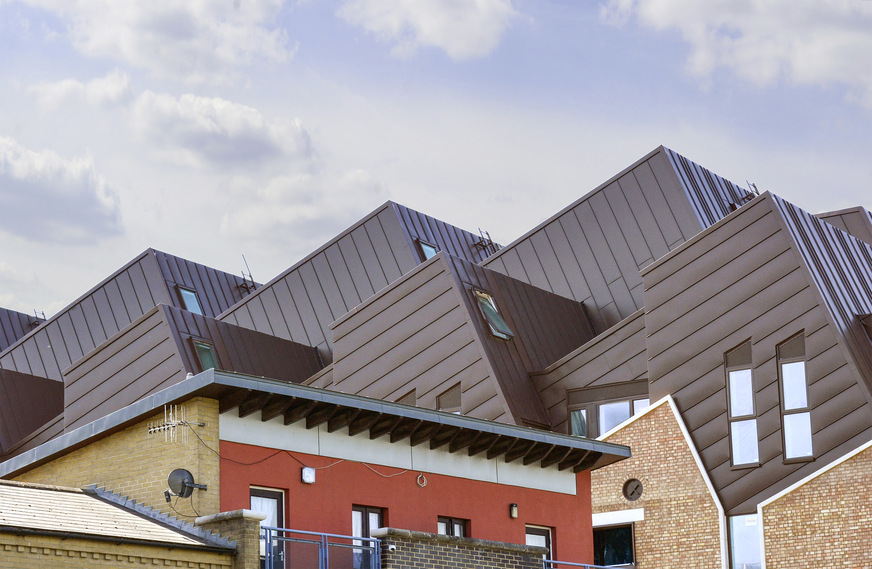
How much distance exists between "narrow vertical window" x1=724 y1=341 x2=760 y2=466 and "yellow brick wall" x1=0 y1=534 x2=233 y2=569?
1747 centimetres

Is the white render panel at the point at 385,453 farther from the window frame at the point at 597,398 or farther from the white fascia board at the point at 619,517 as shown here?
the window frame at the point at 597,398

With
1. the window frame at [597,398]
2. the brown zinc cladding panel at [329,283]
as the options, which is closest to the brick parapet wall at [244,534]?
the window frame at [597,398]

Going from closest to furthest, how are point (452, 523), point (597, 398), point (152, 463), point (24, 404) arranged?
point (152, 463) < point (452, 523) < point (597, 398) < point (24, 404)

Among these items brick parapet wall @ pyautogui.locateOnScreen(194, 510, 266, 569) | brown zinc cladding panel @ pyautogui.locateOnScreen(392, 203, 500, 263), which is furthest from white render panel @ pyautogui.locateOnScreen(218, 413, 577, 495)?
brown zinc cladding panel @ pyautogui.locateOnScreen(392, 203, 500, 263)

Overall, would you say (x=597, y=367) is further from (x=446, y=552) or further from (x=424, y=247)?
(x=446, y=552)

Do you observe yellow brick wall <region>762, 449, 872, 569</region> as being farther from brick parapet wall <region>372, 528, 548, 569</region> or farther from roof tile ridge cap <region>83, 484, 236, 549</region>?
roof tile ridge cap <region>83, 484, 236, 549</region>

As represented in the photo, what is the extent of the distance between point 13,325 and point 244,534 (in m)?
38.9

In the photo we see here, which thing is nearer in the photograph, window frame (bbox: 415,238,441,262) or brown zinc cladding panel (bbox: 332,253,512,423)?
brown zinc cladding panel (bbox: 332,253,512,423)

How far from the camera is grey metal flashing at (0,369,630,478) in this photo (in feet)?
59.9

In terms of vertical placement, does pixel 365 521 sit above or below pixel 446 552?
above

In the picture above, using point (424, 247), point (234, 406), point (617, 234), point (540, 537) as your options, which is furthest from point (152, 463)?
point (424, 247)

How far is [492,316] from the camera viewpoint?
Result: 120 ft

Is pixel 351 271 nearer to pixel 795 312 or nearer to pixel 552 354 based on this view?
pixel 552 354

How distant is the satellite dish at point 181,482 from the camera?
18.1m
